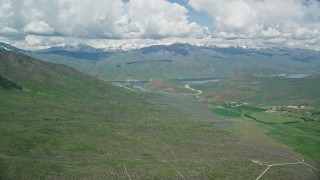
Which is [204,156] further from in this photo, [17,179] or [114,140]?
[17,179]

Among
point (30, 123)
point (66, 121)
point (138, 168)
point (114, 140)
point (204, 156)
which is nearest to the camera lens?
point (138, 168)

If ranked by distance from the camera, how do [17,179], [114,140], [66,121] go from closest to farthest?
[17,179], [114,140], [66,121]

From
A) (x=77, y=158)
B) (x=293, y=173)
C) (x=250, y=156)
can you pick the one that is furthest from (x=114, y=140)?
(x=293, y=173)

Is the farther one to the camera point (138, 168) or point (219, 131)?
point (219, 131)

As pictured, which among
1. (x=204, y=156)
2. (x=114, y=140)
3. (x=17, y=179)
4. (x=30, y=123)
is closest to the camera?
(x=17, y=179)

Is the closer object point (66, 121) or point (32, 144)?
point (32, 144)

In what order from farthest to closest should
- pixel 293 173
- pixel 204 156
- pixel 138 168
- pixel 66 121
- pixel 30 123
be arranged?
pixel 66 121, pixel 30 123, pixel 204 156, pixel 293 173, pixel 138 168

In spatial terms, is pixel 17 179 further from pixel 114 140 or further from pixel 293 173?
pixel 293 173

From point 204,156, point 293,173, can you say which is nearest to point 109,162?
point 204,156
